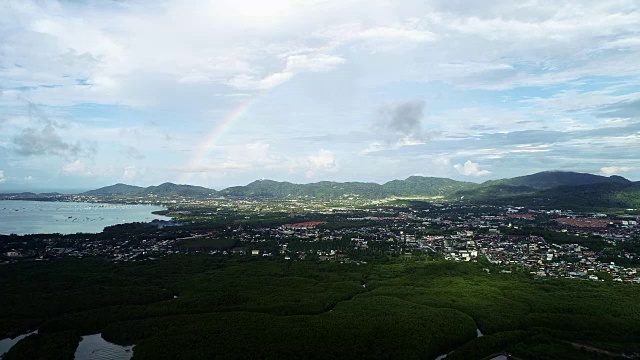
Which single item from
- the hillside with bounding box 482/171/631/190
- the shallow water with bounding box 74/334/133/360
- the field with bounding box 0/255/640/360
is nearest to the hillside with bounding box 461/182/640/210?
the hillside with bounding box 482/171/631/190

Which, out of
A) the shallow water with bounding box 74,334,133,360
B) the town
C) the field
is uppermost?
the town

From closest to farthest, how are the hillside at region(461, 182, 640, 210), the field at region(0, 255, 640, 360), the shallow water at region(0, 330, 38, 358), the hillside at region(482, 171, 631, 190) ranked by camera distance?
the field at region(0, 255, 640, 360), the shallow water at region(0, 330, 38, 358), the hillside at region(461, 182, 640, 210), the hillside at region(482, 171, 631, 190)

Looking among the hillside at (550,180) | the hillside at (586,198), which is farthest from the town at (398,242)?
the hillside at (550,180)

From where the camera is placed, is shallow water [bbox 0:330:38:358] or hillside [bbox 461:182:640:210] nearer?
shallow water [bbox 0:330:38:358]

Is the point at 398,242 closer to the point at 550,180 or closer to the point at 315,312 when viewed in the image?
the point at 315,312

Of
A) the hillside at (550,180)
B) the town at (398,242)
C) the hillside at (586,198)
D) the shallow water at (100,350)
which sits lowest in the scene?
the shallow water at (100,350)

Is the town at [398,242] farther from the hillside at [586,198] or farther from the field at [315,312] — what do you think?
the hillside at [586,198]

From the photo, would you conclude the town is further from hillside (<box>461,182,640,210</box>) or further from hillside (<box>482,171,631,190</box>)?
hillside (<box>482,171,631,190</box>)

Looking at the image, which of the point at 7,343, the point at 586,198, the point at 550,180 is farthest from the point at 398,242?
the point at 550,180
